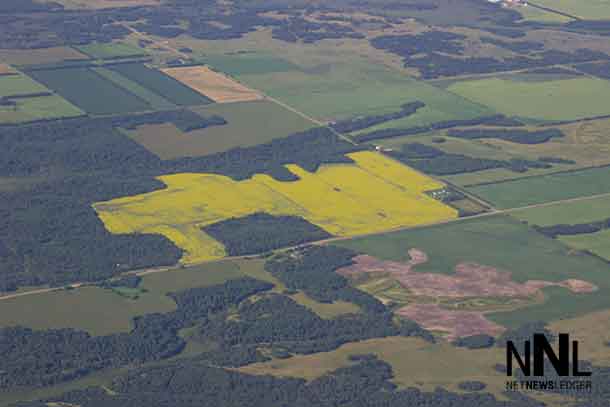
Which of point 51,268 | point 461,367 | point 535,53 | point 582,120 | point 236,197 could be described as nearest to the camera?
point 461,367

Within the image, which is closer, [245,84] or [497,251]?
[497,251]

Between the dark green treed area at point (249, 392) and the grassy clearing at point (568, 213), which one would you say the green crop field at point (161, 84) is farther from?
the dark green treed area at point (249, 392)

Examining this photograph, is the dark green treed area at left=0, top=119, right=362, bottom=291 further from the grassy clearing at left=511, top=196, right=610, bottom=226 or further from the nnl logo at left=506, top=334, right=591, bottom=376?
the nnl logo at left=506, top=334, right=591, bottom=376

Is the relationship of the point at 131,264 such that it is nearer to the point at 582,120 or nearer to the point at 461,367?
the point at 461,367

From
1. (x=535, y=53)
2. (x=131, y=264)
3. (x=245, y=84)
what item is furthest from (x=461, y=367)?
(x=535, y=53)

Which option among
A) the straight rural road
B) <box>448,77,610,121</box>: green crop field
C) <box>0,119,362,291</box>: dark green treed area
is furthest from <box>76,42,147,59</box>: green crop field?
the straight rural road
